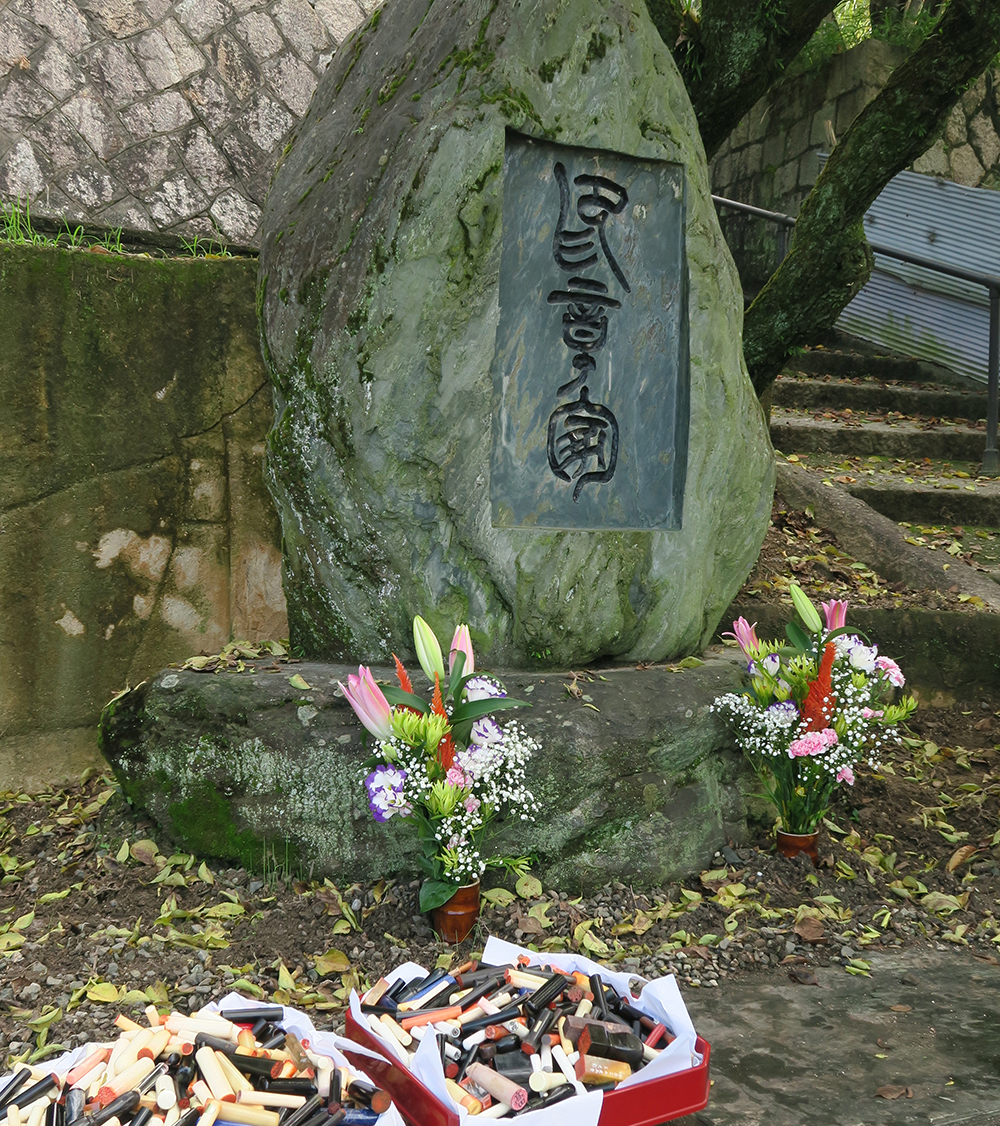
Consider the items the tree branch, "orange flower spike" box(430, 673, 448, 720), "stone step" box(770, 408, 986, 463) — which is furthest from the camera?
"stone step" box(770, 408, 986, 463)

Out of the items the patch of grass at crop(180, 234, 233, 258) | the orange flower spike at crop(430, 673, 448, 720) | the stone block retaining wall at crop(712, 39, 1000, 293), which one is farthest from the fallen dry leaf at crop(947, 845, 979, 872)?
the stone block retaining wall at crop(712, 39, 1000, 293)

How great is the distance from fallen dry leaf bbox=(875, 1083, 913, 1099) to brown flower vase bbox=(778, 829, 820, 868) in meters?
1.15

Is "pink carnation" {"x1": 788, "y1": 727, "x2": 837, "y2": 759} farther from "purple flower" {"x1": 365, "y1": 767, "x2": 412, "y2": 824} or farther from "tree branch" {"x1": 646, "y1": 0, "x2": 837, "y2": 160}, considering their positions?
"tree branch" {"x1": 646, "y1": 0, "x2": 837, "y2": 160}

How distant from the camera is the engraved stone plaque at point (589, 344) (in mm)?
Result: 3299

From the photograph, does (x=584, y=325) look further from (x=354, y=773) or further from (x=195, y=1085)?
(x=195, y=1085)

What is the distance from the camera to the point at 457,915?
113 inches

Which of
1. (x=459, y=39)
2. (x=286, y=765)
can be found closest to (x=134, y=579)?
(x=286, y=765)

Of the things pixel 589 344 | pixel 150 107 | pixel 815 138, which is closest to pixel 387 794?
pixel 589 344

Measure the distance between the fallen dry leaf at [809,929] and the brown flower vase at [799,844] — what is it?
320 mm

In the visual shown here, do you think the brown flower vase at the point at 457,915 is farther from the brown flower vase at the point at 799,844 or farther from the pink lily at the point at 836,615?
the pink lily at the point at 836,615

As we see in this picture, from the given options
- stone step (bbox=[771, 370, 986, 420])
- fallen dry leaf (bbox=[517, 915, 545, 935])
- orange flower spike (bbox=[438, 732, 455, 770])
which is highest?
stone step (bbox=[771, 370, 986, 420])

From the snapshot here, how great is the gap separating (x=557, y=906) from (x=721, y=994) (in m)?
0.55

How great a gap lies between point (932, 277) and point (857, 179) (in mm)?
3768

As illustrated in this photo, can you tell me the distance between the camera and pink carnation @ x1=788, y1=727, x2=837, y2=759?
125 inches
